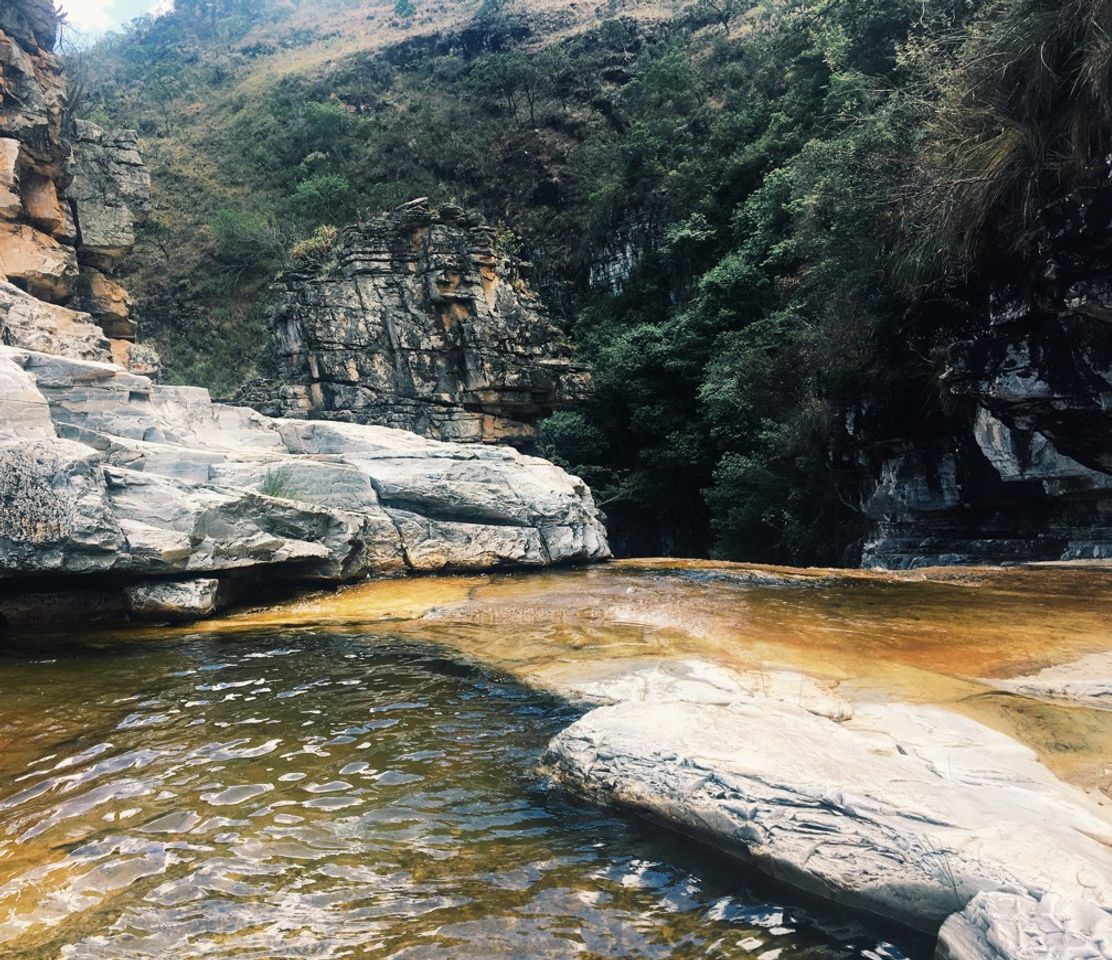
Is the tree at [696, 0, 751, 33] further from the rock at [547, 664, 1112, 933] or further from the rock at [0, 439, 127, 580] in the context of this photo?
the rock at [547, 664, 1112, 933]

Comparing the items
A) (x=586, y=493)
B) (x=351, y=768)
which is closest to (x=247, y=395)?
(x=586, y=493)

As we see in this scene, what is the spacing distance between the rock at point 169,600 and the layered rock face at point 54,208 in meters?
10.0

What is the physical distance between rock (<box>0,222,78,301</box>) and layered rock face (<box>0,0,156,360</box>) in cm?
2

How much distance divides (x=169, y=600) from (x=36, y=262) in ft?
49.0

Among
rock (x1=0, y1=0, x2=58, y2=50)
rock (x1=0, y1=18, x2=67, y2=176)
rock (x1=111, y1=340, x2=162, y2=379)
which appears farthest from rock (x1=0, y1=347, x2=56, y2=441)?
rock (x1=0, y1=0, x2=58, y2=50)

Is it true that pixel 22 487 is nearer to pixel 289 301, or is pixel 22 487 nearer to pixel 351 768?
pixel 351 768

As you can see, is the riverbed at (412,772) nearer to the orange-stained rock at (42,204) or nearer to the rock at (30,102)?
the orange-stained rock at (42,204)

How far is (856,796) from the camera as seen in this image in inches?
119

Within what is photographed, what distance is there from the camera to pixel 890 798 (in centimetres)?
300

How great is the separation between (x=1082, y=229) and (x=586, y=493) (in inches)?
340

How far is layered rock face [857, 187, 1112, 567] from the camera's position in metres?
8.10

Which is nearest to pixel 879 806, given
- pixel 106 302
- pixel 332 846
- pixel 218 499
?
pixel 332 846

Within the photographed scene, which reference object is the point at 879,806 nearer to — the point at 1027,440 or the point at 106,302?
the point at 1027,440

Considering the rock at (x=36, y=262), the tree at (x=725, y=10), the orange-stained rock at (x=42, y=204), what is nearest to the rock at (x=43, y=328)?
the rock at (x=36, y=262)
